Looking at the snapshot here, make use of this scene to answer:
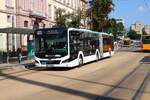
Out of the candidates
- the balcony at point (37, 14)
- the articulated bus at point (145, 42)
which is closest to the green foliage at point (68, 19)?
the balcony at point (37, 14)

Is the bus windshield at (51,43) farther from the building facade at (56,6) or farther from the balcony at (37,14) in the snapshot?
the building facade at (56,6)

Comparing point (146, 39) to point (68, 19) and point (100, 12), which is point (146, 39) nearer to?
point (68, 19)

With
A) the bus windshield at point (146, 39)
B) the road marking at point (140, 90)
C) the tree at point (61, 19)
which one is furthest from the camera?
the bus windshield at point (146, 39)

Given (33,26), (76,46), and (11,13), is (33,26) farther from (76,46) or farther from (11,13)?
(76,46)

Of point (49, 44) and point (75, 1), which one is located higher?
point (75, 1)

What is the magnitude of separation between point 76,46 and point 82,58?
1661 millimetres

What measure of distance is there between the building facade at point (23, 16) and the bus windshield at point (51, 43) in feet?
45.0

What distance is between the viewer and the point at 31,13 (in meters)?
51.3

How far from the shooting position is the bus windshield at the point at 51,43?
25.9 m

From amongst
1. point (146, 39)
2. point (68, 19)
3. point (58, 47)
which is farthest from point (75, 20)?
point (58, 47)

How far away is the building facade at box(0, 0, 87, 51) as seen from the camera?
4488 centimetres

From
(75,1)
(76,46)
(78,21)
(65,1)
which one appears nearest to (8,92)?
(76,46)

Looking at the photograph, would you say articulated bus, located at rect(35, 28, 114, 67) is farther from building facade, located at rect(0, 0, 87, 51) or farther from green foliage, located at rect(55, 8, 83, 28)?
green foliage, located at rect(55, 8, 83, 28)

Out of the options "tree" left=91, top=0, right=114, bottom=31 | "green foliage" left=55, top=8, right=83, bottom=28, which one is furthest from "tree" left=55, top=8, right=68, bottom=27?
"tree" left=91, top=0, right=114, bottom=31
